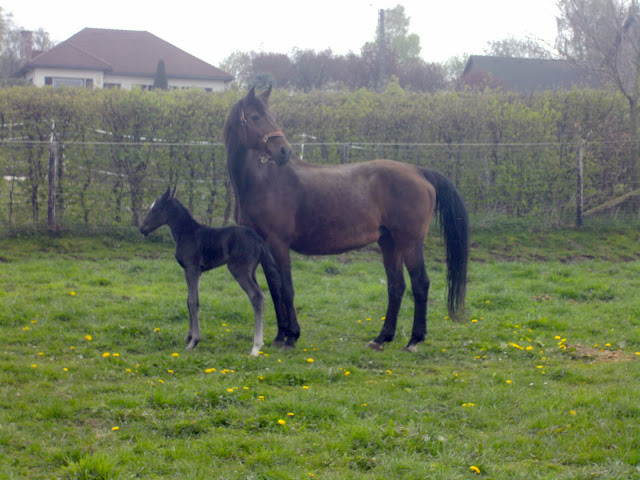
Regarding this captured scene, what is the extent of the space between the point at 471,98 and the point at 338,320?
8.13m

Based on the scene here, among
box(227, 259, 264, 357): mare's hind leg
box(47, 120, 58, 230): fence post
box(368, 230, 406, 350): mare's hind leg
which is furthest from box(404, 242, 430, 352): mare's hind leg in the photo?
box(47, 120, 58, 230): fence post

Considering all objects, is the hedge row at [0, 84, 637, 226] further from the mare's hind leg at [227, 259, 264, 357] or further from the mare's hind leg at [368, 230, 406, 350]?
the mare's hind leg at [227, 259, 264, 357]

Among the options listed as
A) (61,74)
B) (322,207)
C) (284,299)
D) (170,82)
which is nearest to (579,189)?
(322,207)

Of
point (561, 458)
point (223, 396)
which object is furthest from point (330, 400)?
→ point (561, 458)

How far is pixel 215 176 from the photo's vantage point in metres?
12.8

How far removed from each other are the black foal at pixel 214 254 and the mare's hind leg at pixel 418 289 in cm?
147

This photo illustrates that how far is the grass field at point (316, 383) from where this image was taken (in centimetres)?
390

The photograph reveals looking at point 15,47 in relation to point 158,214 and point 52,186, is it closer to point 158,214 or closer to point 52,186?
point 52,186

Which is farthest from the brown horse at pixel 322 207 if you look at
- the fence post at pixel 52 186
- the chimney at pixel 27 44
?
the chimney at pixel 27 44

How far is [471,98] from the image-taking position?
14.4 m

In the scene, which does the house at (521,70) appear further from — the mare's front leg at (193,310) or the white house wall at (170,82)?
the mare's front leg at (193,310)

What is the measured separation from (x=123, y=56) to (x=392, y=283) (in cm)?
4447

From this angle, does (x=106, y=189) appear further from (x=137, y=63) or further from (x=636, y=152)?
(x=137, y=63)

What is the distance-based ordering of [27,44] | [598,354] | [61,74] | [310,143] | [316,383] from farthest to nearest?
[27,44] < [61,74] < [310,143] < [598,354] < [316,383]
